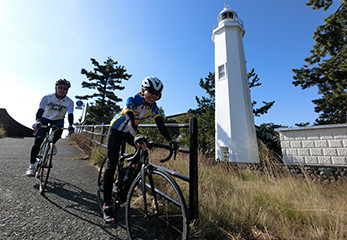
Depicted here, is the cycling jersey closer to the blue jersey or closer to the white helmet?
the blue jersey

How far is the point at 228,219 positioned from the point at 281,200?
4.95 ft

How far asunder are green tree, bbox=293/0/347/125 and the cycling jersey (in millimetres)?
13322

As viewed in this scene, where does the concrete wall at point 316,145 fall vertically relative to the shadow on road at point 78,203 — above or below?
above

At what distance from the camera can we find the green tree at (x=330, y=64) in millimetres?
9156

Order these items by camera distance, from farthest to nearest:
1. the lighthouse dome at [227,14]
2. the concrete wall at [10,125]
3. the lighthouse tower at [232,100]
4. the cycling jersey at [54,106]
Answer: the lighthouse dome at [227,14] → the concrete wall at [10,125] → the lighthouse tower at [232,100] → the cycling jersey at [54,106]

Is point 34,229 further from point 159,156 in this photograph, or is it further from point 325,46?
point 325,46

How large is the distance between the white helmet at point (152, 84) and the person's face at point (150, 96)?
0.06 m

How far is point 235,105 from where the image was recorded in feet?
44.1

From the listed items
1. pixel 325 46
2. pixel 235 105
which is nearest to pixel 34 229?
pixel 235 105

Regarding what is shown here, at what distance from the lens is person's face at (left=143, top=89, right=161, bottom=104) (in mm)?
2146

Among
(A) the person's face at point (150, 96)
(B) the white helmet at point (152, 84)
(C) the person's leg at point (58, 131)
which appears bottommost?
(C) the person's leg at point (58, 131)

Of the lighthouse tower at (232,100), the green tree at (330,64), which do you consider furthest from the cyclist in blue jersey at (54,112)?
the green tree at (330,64)

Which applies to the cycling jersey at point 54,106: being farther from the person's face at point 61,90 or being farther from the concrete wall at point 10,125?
the concrete wall at point 10,125

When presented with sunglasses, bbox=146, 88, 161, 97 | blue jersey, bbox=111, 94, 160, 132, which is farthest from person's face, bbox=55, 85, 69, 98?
sunglasses, bbox=146, 88, 161, 97
